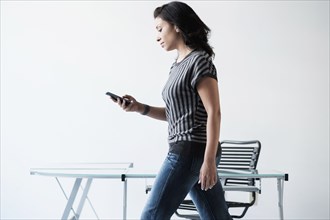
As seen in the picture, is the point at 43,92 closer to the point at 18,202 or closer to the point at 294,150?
the point at 18,202

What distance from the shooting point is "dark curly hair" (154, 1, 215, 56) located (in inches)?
60.2

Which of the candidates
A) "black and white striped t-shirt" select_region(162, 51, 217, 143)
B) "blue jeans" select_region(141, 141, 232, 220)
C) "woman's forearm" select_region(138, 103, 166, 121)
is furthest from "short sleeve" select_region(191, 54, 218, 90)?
"woman's forearm" select_region(138, 103, 166, 121)

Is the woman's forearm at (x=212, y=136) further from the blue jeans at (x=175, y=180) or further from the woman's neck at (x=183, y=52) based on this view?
the woman's neck at (x=183, y=52)

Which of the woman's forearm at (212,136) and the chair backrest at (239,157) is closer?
the woman's forearm at (212,136)

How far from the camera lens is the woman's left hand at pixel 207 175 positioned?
138 centimetres

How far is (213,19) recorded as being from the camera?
142 inches

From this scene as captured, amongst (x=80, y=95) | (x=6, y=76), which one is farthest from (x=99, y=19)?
(x=6, y=76)

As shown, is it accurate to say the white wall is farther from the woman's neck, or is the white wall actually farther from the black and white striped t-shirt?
the black and white striped t-shirt

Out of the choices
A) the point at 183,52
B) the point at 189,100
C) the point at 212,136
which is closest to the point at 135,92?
the point at 183,52

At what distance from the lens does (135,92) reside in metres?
3.56

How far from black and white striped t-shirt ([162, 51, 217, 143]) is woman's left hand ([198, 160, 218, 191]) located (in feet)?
0.31

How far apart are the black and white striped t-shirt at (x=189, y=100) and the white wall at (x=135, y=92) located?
80.2 inches

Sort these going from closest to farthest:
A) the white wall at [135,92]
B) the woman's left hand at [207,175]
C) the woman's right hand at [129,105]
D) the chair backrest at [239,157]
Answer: the woman's left hand at [207,175] → the woman's right hand at [129,105] → the chair backrest at [239,157] → the white wall at [135,92]

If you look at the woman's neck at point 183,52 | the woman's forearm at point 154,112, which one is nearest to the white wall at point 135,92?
the woman's forearm at point 154,112
